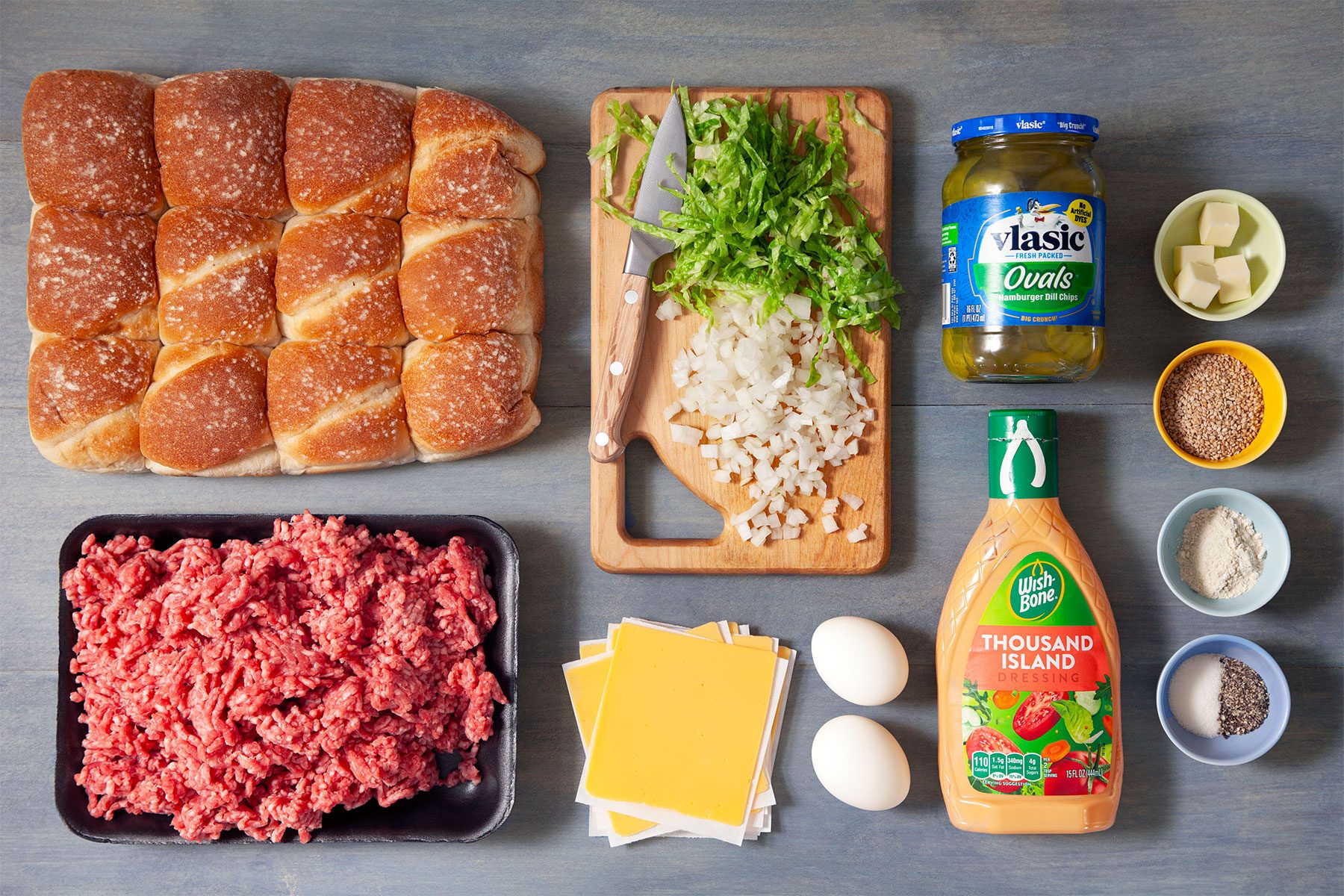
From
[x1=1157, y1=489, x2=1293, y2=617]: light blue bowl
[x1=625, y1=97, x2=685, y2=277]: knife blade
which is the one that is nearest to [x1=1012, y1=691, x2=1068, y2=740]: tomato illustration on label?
[x1=1157, y1=489, x2=1293, y2=617]: light blue bowl

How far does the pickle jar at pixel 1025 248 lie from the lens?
1.19 metres

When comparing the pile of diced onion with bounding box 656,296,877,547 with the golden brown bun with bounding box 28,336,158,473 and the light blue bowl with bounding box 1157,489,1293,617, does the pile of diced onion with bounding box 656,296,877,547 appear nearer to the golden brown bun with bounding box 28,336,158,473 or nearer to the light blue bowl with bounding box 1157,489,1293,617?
the light blue bowl with bounding box 1157,489,1293,617

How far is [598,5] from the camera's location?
139 cm

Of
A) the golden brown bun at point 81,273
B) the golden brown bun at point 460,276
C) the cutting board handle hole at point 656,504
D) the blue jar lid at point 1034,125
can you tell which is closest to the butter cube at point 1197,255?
the blue jar lid at point 1034,125

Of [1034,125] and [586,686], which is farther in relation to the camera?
[586,686]

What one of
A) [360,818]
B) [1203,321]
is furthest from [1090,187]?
[360,818]

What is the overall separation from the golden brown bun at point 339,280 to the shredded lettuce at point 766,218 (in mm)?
373

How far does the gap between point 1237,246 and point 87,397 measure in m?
1.89

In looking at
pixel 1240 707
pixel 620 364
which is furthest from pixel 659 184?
pixel 1240 707

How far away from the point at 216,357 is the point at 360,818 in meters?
0.78

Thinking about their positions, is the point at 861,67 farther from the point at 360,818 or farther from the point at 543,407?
the point at 360,818

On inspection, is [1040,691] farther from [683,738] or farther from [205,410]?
[205,410]

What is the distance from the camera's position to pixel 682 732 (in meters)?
1.34

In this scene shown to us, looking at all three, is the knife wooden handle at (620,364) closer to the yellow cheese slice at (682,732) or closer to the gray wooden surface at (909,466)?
the gray wooden surface at (909,466)
